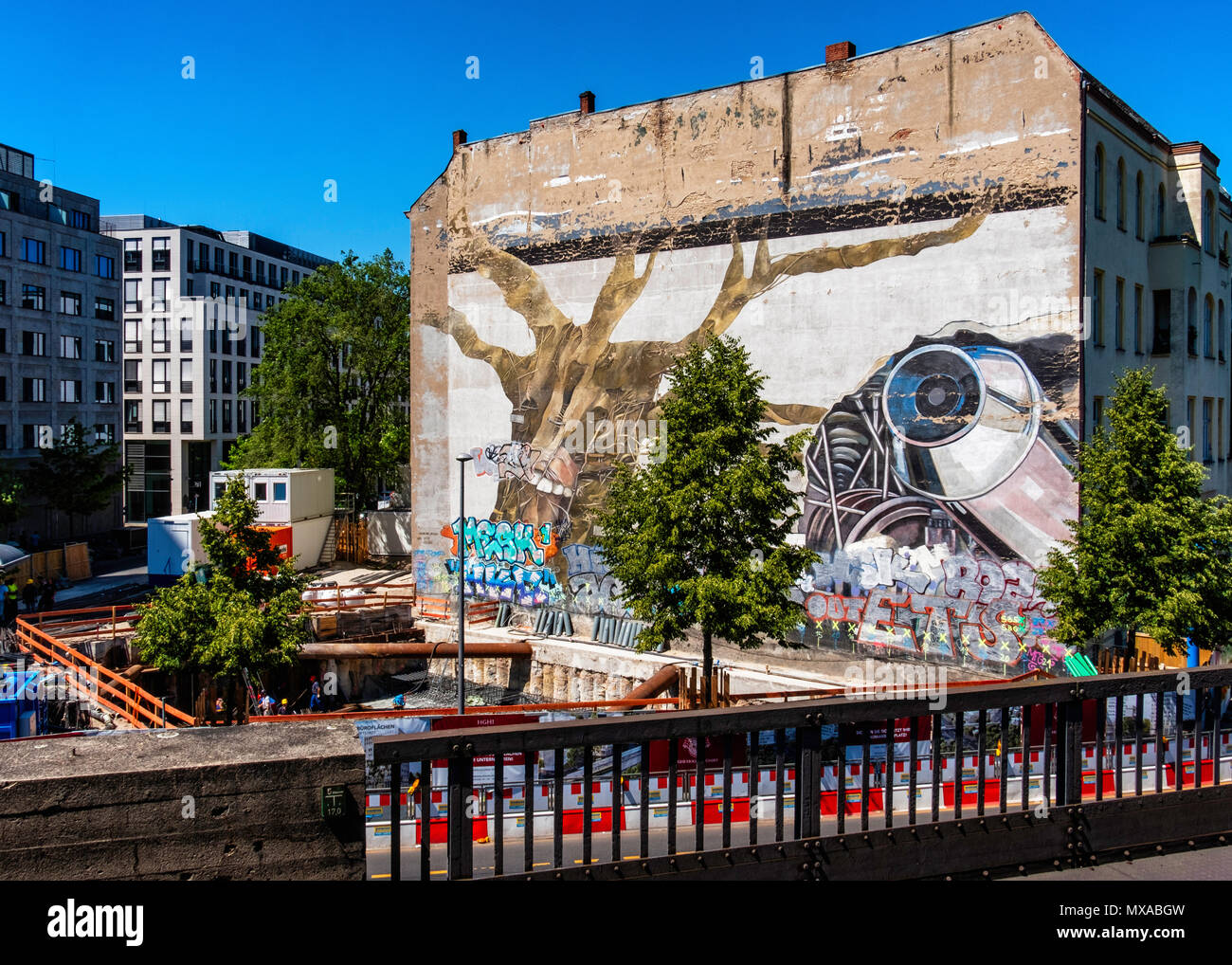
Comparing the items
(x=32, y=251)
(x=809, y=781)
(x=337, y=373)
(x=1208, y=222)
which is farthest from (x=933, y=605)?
(x=32, y=251)

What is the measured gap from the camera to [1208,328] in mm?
28672

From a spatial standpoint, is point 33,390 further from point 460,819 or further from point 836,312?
point 460,819

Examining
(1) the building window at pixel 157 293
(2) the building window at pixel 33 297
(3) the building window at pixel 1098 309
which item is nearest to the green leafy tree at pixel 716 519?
(3) the building window at pixel 1098 309

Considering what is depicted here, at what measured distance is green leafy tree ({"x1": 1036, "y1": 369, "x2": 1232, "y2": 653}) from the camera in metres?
19.2

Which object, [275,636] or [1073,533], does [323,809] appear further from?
[1073,533]

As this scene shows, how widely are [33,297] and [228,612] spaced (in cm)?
3994

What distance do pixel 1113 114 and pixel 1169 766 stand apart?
69.3ft

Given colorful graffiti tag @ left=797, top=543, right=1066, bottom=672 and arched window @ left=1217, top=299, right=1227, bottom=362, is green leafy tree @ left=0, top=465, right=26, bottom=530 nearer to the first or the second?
colorful graffiti tag @ left=797, top=543, right=1066, bottom=672

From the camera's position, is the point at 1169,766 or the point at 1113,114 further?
the point at 1113,114

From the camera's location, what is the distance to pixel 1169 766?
770 cm

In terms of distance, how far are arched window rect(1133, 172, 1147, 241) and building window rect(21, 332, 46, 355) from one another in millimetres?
51398
